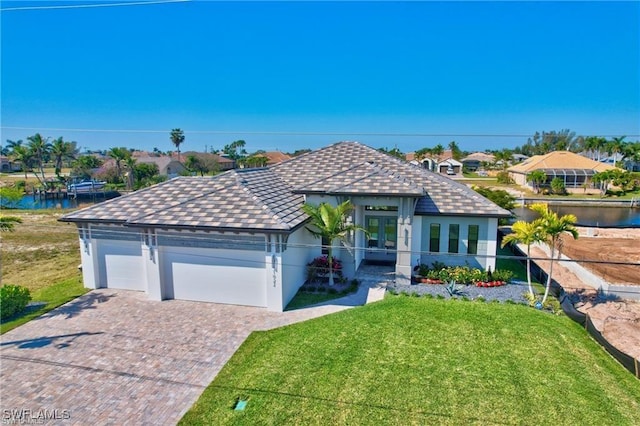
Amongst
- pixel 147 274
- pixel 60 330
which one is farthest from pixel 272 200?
pixel 60 330

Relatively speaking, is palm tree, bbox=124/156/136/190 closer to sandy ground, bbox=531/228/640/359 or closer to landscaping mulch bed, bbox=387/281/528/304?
landscaping mulch bed, bbox=387/281/528/304

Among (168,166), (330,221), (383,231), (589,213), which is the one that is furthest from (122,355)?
(168,166)

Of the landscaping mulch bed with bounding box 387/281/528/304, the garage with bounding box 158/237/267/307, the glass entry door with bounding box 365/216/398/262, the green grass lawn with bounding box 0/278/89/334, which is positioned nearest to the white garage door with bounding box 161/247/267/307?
the garage with bounding box 158/237/267/307

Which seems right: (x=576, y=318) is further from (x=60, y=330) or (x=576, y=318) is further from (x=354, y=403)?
(x=60, y=330)

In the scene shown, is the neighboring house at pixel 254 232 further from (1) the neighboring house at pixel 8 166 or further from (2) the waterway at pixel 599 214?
(1) the neighboring house at pixel 8 166

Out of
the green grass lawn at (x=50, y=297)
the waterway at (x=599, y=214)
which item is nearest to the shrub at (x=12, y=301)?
the green grass lawn at (x=50, y=297)

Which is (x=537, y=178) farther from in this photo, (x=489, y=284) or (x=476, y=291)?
(x=476, y=291)

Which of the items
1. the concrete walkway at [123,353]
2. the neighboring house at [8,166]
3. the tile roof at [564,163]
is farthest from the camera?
the neighboring house at [8,166]
